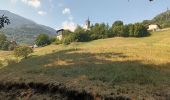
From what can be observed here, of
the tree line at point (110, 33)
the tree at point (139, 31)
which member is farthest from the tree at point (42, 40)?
the tree at point (139, 31)

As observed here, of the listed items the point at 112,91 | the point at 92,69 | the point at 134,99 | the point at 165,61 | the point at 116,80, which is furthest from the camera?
the point at 165,61

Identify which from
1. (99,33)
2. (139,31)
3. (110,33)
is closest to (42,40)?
(99,33)

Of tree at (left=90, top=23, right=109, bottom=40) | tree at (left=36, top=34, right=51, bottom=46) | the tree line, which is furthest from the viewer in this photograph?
tree at (left=36, top=34, right=51, bottom=46)

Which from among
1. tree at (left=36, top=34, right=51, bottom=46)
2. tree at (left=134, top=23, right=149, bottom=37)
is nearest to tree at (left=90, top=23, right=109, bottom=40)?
tree at (left=134, top=23, right=149, bottom=37)

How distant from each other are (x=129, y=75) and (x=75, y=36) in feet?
317

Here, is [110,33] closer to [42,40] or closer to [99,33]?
[99,33]

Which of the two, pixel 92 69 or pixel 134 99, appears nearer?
pixel 134 99

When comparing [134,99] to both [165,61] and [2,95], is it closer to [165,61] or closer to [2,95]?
[2,95]

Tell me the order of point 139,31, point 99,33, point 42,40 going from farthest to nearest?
1. point 42,40
2. point 99,33
3. point 139,31

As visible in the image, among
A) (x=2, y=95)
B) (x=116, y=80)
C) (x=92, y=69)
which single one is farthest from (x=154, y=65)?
(x=2, y=95)

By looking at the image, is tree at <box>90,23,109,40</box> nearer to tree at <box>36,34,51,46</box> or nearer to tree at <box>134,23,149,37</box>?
tree at <box>134,23,149,37</box>

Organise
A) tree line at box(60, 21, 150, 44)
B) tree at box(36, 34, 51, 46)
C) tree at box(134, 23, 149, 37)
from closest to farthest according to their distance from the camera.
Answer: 1. tree at box(134, 23, 149, 37)
2. tree line at box(60, 21, 150, 44)
3. tree at box(36, 34, 51, 46)

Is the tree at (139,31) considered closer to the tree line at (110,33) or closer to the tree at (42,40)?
the tree line at (110,33)

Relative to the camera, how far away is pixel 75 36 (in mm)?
120438
